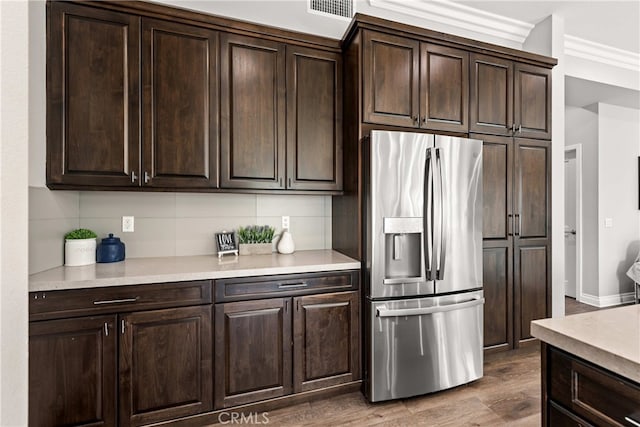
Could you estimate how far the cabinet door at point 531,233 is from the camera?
9.04 feet

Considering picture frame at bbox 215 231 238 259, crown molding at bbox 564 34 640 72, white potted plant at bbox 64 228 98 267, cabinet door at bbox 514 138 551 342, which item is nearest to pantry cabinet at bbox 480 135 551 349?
cabinet door at bbox 514 138 551 342

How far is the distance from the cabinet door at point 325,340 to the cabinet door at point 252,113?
90 cm

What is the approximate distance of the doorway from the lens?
14.9ft

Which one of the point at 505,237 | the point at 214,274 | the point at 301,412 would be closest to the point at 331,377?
the point at 301,412

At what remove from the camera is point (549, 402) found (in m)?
1.01

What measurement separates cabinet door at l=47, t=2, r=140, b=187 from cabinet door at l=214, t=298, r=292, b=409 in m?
1.09

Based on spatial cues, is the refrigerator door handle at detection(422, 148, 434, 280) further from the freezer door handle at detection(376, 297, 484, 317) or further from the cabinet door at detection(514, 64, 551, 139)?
the cabinet door at detection(514, 64, 551, 139)

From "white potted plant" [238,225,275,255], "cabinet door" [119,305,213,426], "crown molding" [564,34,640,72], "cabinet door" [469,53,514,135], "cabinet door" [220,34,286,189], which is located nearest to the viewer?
"cabinet door" [119,305,213,426]

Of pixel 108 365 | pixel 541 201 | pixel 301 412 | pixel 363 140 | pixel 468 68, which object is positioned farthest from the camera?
pixel 541 201

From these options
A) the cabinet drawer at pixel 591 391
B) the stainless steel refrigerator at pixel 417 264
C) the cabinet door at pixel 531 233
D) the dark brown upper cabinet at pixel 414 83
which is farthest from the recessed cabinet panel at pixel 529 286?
the cabinet drawer at pixel 591 391

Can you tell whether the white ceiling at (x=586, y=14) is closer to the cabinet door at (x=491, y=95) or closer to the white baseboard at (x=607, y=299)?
the cabinet door at (x=491, y=95)

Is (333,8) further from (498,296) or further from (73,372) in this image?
(73,372)

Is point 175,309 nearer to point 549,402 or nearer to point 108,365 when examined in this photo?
point 108,365

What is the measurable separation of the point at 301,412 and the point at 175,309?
3.41 ft
